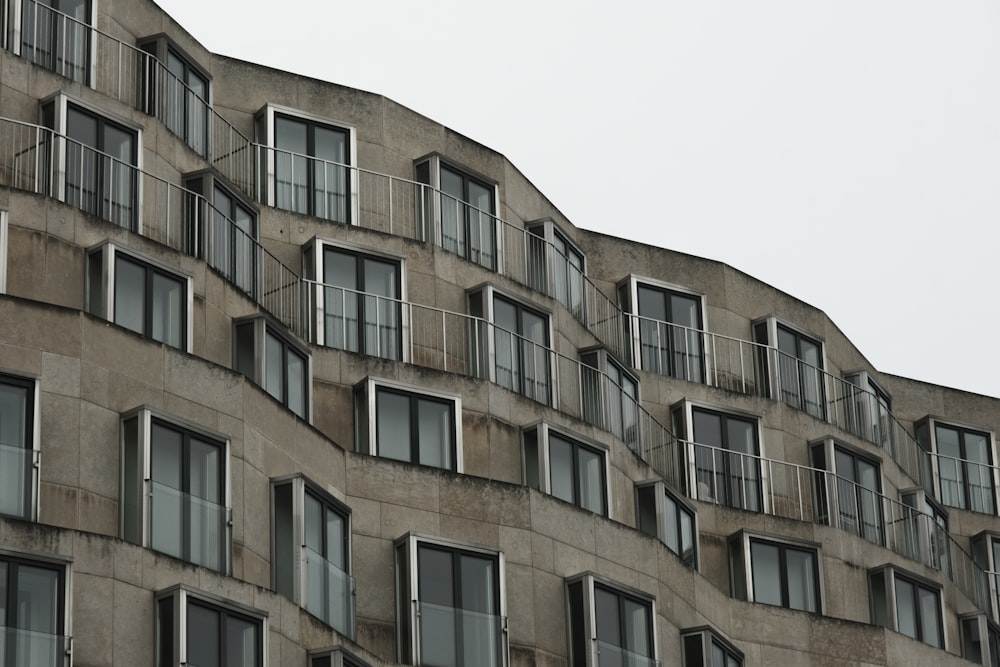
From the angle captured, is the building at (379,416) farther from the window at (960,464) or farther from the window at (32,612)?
the window at (960,464)

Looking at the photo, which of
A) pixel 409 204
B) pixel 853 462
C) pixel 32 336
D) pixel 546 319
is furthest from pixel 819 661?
pixel 32 336

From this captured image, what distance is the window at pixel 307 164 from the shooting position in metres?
52.9

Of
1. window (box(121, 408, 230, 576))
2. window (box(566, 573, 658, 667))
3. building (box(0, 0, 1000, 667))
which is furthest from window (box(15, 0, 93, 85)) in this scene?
window (box(566, 573, 658, 667))

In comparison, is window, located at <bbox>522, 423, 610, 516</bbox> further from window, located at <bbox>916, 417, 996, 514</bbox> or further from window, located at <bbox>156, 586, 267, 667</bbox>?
window, located at <bbox>916, 417, 996, 514</bbox>

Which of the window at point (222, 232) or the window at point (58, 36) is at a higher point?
the window at point (58, 36)

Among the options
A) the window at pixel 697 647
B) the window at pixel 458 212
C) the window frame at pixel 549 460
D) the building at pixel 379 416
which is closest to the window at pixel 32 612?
the building at pixel 379 416

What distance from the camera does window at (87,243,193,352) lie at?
141ft

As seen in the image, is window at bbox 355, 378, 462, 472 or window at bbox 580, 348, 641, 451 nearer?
window at bbox 355, 378, 462, 472

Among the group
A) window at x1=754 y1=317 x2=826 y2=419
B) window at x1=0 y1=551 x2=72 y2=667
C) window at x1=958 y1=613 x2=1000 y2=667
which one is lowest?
window at x1=0 y1=551 x2=72 y2=667

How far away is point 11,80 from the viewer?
45594 millimetres

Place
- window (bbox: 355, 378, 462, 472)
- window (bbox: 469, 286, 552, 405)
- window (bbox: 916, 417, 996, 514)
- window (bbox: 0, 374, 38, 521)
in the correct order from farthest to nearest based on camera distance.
→ 1. window (bbox: 916, 417, 996, 514)
2. window (bbox: 469, 286, 552, 405)
3. window (bbox: 355, 378, 462, 472)
4. window (bbox: 0, 374, 38, 521)

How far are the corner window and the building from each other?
0.11 meters

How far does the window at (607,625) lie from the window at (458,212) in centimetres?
882

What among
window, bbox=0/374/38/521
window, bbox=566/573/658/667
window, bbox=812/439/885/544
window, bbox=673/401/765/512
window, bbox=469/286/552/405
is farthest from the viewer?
window, bbox=812/439/885/544
